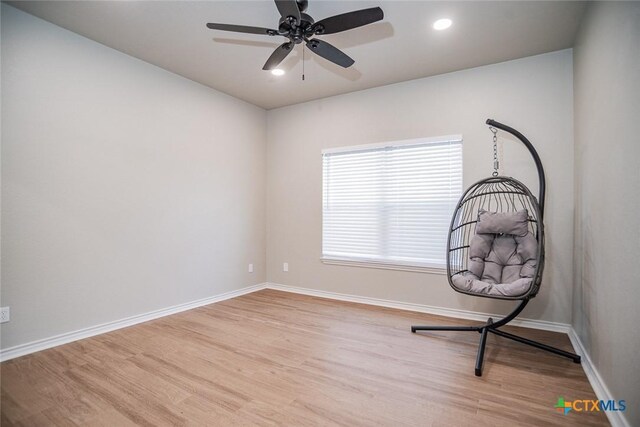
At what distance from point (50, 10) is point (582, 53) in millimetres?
4275

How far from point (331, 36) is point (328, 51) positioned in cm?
A: 54

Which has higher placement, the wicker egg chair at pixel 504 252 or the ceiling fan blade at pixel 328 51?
the ceiling fan blade at pixel 328 51

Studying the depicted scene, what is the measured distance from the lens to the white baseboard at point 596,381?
157cm

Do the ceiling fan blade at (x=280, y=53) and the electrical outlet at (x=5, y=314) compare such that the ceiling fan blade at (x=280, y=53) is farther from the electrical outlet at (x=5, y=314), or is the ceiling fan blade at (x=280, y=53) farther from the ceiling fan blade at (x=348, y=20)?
the electrical outlet at (x=5, y=314)

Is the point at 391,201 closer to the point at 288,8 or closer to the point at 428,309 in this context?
the point at 428,309

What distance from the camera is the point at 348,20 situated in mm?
2016

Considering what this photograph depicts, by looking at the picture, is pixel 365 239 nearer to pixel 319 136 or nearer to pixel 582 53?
pixel 319 136

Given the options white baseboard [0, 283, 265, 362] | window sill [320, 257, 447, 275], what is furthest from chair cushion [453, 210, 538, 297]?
white baseboard [0, 283, 265, 362]

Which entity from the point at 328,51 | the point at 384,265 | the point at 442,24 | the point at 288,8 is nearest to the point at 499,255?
the point at 384,265

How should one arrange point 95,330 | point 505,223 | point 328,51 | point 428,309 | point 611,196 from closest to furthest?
point 611,196 → point 328,51 → point 505,223 → point 95,330 → point 428,309

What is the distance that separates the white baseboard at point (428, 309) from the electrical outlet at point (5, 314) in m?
2.91

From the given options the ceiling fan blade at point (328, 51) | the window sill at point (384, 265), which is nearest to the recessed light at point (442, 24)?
the ceiling fan blade at point (328, 51)

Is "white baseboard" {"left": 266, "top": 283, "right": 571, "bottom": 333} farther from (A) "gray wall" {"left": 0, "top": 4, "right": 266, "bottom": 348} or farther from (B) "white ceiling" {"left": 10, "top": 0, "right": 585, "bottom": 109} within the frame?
(B) "white ceiling" {"left": 10, "top": 0, "right": 585, "bottom": 109}

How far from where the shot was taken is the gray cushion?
8.79 feet
